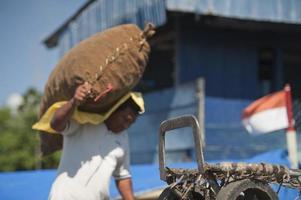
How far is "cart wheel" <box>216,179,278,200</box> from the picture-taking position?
176 cm

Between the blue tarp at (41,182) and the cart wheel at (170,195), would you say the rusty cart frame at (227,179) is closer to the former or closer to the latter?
the cart wheel at (170,195)

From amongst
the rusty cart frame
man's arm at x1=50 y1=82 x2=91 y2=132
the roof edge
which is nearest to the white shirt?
man's arm at x1=50 y1=82 x2=91 y2=132

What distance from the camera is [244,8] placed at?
10.1 m

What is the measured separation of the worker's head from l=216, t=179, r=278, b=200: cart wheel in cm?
115

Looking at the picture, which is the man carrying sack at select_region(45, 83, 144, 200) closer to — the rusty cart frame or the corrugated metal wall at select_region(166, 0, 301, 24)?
the rusty cart frame

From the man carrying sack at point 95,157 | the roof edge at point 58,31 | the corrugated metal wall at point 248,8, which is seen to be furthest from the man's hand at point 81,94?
the roof edge at point 58,31

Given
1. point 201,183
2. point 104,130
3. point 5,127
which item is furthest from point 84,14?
point 5,127

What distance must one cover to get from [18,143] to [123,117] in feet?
107

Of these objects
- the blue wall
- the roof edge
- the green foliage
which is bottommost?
the green foliage

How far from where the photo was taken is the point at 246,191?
1.84 m

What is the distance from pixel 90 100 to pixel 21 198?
1.72 metres

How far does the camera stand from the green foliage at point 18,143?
32.1 m

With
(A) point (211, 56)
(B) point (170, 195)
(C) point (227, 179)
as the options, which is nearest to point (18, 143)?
(A) point (211, 56)

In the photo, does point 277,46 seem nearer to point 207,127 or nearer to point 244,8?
point 244,8
